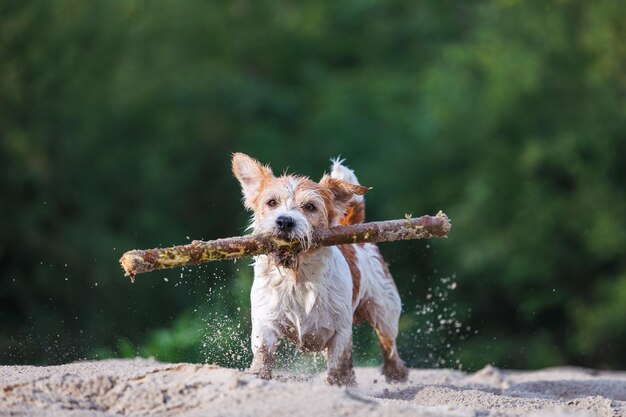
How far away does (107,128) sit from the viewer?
27.8 metres

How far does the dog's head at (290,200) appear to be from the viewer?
27.8 feet

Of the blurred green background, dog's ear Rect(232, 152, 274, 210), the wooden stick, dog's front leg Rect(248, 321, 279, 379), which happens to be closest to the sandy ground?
the wooden stick

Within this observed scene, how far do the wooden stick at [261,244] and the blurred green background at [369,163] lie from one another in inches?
404

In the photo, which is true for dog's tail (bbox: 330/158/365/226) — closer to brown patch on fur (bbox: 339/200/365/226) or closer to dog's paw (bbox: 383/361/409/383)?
brown patch on fur (bbox: 339/200/365/226)

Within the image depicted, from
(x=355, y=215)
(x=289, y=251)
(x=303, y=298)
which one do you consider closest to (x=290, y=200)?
(x=289, y=251)

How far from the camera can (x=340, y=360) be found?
897 centimetres

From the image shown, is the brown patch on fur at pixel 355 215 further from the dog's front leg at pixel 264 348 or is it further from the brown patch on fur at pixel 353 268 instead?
the dog's front leg at pixel 264 348

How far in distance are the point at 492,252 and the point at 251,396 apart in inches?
768

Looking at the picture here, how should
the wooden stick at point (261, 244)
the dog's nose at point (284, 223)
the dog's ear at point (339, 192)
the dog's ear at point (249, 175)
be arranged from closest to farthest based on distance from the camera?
the wooden stick at point (261, 244) < the dog's nose at point (284, 223) < the dog's ear at point (339, 192) < the dog's ear at point (249, 175)

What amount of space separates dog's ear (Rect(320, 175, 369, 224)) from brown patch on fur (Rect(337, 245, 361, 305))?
52cm

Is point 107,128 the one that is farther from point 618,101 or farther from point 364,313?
point 364,313

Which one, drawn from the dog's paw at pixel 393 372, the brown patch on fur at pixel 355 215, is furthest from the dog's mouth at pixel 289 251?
the dog's paw at pixel 393 372

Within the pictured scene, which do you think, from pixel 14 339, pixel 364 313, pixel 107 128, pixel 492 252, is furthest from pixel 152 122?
pixel 364 313

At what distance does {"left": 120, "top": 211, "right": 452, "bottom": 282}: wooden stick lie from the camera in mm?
7863
